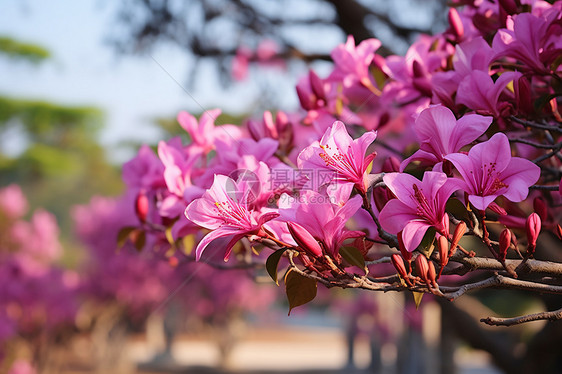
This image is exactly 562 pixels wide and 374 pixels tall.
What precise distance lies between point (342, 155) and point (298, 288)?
34cm

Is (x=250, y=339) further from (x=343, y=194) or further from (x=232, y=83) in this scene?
(x=343, y=194)

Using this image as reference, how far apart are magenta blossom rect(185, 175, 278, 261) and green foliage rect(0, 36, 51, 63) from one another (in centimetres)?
3247

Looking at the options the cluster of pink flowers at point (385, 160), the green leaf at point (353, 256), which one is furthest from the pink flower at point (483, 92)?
the green leaf at point (353, 256)

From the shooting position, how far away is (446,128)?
1294mm

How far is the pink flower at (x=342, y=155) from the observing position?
50.3 inches

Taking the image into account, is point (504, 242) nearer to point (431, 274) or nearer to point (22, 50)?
point (431, 274)

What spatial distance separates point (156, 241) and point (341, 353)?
20402 mm

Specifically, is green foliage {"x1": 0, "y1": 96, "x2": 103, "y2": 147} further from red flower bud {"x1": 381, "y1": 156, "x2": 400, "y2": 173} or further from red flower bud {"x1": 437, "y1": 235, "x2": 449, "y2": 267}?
red flower bud {"x1": 437, "y1": 235, "x2": 449, "y2": 267}

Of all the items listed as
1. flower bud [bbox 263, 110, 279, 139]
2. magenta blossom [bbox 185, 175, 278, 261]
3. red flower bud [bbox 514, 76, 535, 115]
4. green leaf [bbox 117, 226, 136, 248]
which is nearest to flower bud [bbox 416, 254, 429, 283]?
magenta blossom [bbox 185, 175, 278, 261]

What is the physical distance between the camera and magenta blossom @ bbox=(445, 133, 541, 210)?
1.24 m

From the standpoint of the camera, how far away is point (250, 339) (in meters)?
27.9

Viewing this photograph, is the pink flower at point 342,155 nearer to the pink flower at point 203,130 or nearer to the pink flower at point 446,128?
the pink flower at point 446,128

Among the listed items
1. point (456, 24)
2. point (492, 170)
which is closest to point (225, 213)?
point (492, 170)

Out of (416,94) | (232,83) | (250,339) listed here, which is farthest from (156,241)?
(250,339)
